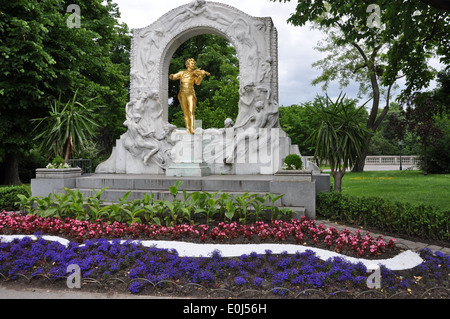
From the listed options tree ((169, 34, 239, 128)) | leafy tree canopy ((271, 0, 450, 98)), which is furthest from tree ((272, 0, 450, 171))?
tree ((169, 34, 239, 128))

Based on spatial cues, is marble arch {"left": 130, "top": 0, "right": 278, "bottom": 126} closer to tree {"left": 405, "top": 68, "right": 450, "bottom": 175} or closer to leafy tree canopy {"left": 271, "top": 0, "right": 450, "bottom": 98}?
leafy tree canopy {"left": 271, "top": 0, "right": 450, "bottom": 98}

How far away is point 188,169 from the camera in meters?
9.23

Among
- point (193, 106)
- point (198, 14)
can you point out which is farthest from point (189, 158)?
point (198, 14)

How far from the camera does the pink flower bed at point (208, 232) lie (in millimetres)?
4828

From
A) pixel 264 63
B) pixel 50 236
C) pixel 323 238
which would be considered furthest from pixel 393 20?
pixel 50 236

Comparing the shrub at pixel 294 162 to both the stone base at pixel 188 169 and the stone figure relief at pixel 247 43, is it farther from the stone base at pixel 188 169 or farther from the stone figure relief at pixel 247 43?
the stone figure relief at pixel 247 43

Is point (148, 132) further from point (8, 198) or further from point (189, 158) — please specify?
point (8, 198)

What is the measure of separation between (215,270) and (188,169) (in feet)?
18.5

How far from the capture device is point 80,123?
9.24 m

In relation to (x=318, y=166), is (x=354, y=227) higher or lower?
lower

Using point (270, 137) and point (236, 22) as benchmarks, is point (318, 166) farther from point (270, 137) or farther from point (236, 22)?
point (236, 22)

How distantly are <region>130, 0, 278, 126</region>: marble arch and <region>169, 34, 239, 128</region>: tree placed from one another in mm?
8190

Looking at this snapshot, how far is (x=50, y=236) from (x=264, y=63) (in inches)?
308

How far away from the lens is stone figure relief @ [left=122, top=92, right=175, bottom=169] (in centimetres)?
1052
